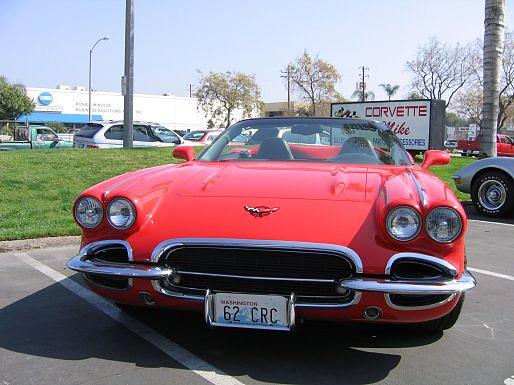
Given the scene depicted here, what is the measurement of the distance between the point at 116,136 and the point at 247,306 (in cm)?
1330

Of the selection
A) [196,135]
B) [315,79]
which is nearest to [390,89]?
[315,79]

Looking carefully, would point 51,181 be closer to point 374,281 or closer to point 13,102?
point 374,281

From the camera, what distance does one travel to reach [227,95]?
46344 mm

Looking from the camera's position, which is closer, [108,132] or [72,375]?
[72,375]

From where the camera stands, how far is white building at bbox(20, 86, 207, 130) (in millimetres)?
55625

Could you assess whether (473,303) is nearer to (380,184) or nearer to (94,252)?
(380,184)

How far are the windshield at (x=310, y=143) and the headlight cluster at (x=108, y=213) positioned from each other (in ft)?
4.31

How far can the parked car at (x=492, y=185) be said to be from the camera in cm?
856

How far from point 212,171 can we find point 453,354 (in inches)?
75.4

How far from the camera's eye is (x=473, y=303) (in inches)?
165

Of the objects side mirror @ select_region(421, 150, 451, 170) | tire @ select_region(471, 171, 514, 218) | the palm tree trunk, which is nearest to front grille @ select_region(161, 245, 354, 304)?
side mirror @ select_region(421, 150, 451, 170)

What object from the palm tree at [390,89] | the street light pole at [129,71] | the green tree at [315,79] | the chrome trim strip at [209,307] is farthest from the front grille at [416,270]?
the palm tree at [390,89]

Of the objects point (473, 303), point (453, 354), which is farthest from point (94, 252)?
point (473, 303)

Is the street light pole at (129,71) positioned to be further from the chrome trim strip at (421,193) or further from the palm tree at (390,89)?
the palm tree at (390,89)
